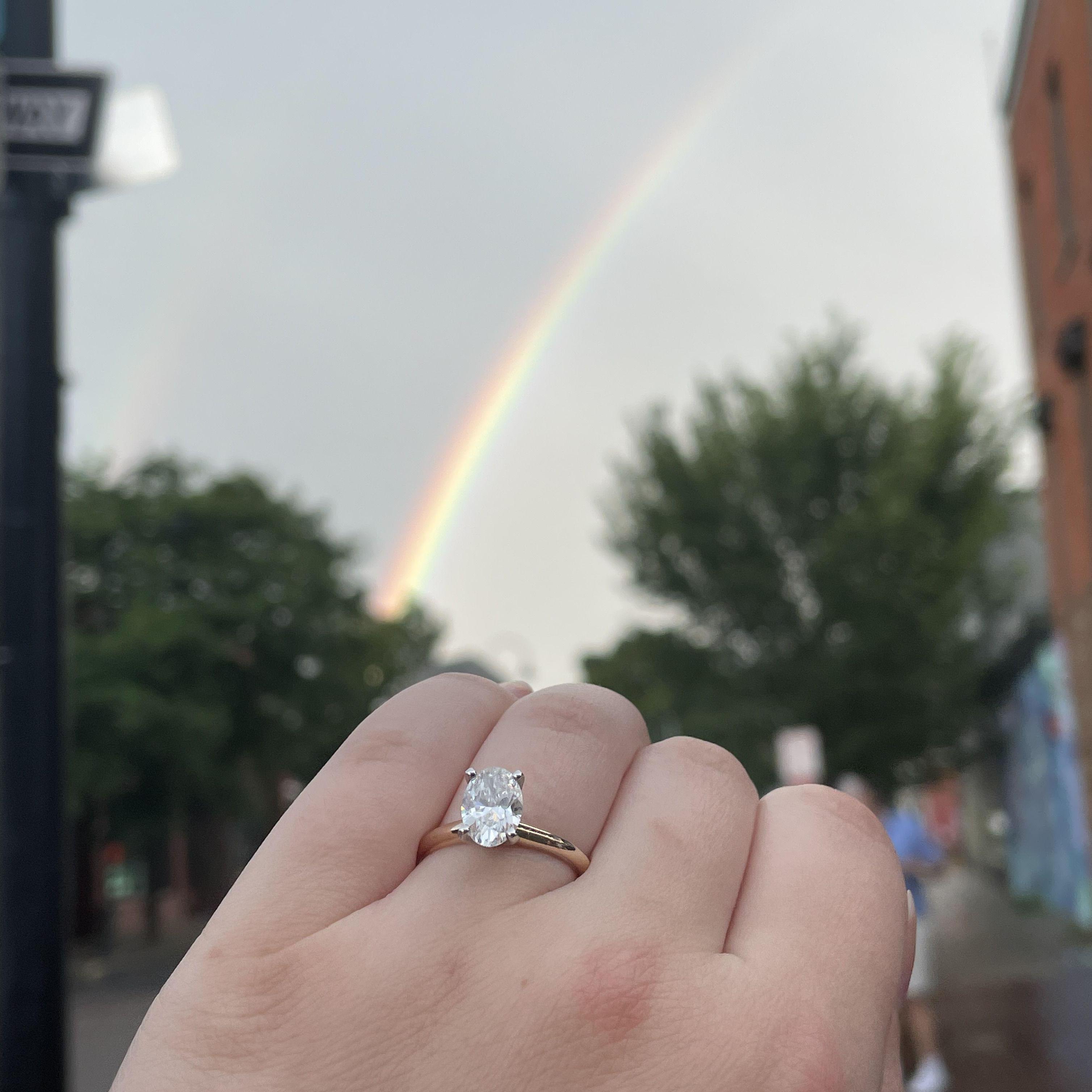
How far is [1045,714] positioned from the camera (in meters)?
23.0

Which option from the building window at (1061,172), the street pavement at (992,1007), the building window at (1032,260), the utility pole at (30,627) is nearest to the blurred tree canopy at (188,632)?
the street pavement at (992,1007)

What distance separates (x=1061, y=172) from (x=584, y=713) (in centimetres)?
1611

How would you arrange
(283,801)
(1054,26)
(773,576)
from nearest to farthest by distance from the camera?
(283,801) < (1054,26) < (773,576)

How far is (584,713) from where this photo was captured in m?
0.88

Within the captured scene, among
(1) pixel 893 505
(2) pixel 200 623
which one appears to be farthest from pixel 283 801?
(2) pixel 200 623

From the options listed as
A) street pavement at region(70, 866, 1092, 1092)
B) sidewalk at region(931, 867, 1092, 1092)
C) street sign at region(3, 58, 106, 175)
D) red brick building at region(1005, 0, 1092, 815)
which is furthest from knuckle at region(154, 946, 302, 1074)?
red brick building at region(1005, 0, 1092, 815)

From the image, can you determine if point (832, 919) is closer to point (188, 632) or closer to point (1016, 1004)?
point (1016, 1004)

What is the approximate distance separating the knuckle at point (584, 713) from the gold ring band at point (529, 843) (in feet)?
0.28

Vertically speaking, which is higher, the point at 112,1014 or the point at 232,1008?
the point at 232,1008

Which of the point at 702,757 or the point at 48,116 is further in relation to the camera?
the point at 48,116

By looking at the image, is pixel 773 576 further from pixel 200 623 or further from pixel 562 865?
pixel 562 865

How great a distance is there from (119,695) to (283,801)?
26.8 m

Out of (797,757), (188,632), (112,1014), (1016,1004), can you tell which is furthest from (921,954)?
(188,632)

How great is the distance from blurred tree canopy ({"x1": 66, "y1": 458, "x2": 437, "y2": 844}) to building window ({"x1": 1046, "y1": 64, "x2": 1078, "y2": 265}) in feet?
41.2
